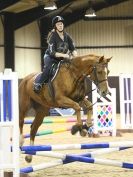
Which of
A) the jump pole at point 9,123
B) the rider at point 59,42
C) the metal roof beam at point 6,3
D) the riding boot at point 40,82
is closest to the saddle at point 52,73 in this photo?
the riding boot at point 40,82

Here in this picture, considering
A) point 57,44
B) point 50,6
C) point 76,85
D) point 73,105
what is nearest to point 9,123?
point 73,105

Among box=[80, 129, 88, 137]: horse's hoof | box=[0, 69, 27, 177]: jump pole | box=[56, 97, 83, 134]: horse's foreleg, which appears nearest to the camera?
box=[0, 69, 27, 177]: jump pole

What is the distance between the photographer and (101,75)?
261 inches

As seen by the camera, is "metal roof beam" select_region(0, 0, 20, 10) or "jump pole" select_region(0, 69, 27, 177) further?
"metal roof beam" select_region(0, 0, 20, 10)

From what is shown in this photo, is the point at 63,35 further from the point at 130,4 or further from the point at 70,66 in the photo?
the point at 130,4

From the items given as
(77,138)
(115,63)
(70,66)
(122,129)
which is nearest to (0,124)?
(70,66)

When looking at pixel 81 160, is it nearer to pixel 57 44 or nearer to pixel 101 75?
pixel 101 75

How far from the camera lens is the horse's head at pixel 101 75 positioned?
6570mm

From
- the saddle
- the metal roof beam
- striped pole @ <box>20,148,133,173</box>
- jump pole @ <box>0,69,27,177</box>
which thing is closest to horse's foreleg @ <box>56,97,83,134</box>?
the saddle

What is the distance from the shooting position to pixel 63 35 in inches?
284

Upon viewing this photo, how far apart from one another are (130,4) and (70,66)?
17.3 meters

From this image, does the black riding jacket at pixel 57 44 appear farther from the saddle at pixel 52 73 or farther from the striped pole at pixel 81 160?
the striped pole at pixel 81 160

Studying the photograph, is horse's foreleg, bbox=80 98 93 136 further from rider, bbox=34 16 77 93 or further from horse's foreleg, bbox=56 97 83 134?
rider, bbox=34 16 77 93

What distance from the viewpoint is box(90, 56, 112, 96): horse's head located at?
259 inches
